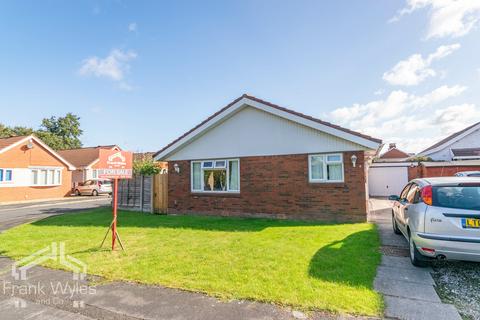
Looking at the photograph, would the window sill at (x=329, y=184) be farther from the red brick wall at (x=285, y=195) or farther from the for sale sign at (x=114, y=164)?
the for sale sign at (x=114, y=164)

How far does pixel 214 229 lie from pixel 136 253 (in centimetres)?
304

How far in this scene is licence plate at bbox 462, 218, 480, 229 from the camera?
4.42 meters

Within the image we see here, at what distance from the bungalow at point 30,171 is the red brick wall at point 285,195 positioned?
18.5 meters

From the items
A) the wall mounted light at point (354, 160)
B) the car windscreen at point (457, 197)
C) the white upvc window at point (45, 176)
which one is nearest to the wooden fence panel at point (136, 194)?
the wall mounted light at point (354, 160)

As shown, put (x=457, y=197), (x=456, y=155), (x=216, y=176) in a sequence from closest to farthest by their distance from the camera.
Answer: (x=457, y=197) → (x=216, y=176) → (x=456, y=155)

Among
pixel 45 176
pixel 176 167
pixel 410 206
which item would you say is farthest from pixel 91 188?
pixel 410 206

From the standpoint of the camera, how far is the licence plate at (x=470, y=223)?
442cm

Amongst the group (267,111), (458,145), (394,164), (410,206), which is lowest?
(410,206)

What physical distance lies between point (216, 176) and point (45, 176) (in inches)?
854

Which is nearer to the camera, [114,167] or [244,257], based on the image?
[244,257]

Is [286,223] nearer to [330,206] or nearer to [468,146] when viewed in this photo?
[330,206]

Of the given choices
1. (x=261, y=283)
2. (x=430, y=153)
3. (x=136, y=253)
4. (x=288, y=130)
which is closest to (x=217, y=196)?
(x=288, y=130)

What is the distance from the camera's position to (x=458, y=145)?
74.7ft

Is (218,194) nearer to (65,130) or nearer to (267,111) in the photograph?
(267,111)
